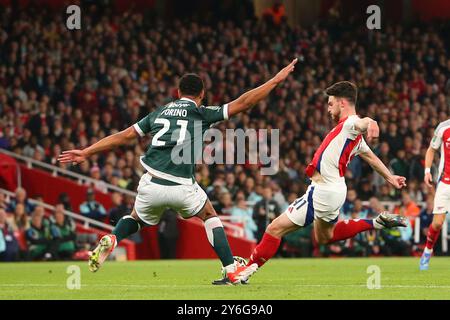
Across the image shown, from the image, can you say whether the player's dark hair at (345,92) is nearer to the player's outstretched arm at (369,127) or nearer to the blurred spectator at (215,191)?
the player's outstretched arm at (369,127)

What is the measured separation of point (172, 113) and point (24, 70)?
1487cm

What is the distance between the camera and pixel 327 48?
29938 millimetres

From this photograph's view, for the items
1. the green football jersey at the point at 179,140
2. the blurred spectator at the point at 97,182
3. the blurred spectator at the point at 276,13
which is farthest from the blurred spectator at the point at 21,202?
the blurred spectator at the point at 276,13

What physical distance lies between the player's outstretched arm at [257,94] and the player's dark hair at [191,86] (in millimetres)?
611

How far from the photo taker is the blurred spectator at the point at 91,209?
22.0 m

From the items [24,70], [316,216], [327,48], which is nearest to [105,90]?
[24,70]

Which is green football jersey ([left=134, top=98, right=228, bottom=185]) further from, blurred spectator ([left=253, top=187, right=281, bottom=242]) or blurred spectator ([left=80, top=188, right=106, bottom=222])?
blurred spectator ([left=253, top=187, right=281, bottom=242])

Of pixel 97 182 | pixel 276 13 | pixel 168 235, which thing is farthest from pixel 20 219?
pixel 276 13

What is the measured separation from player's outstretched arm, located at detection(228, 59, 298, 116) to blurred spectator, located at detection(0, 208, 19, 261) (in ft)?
33.8

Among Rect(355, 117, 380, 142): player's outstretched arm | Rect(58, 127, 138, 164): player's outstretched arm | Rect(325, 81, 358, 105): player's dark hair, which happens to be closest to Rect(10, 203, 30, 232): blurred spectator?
Rect(58, 127, 138, 164): player's outstretched arm

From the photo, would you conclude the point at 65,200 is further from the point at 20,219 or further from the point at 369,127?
the point at 369,127

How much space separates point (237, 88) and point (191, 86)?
16103 mm

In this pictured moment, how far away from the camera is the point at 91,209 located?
22.0m

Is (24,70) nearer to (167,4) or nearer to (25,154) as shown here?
(25,154)
